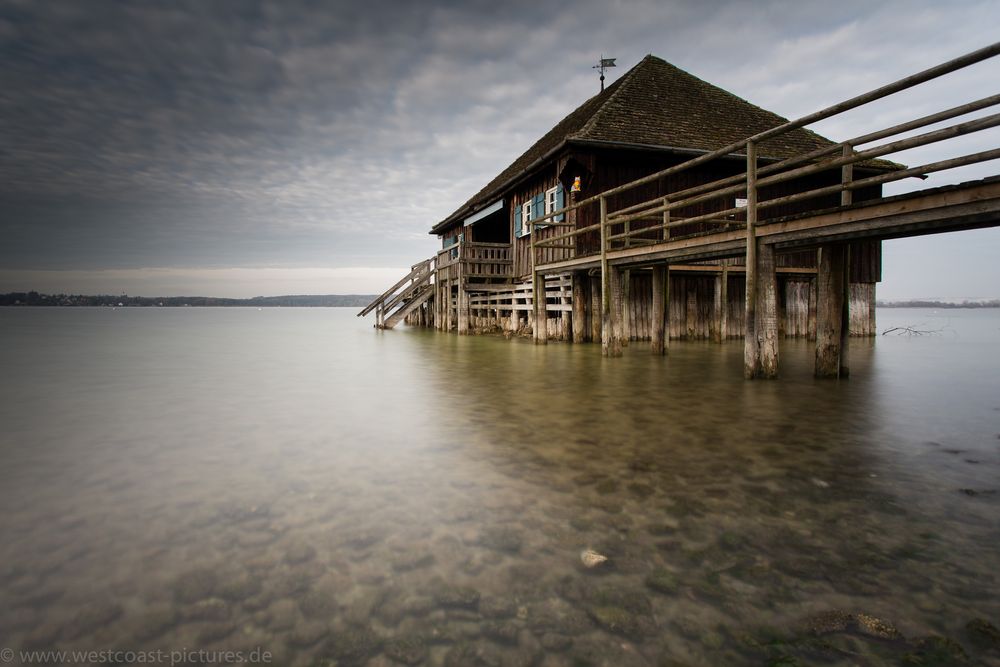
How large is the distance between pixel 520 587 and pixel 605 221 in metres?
9.98

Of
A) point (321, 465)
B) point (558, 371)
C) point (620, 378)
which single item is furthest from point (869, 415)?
point (321, 465)

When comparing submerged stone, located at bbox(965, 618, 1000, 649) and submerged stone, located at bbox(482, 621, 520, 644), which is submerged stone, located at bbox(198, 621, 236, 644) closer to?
submerged stone, located at bbox(482, 621, 520, 644)

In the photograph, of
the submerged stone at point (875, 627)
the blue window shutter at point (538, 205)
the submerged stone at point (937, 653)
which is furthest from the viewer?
the blue window shutter at point (538, 205)

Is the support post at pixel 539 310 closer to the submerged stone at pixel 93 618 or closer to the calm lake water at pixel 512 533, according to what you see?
the calm lake water at pixel 512 533

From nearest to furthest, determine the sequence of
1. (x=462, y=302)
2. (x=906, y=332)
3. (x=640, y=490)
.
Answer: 1. (x=640, y=490)
2. (x=462, y=302)
3. (x=906, y=332)

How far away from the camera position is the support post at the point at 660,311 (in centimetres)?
1191

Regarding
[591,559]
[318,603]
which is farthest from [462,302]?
[318,603]

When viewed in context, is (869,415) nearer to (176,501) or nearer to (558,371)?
(558,371)

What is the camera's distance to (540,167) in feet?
54.0

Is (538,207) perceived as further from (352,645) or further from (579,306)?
(352,645)

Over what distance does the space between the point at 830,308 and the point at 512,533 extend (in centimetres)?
709

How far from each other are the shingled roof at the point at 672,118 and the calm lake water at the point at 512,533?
10.4 metres

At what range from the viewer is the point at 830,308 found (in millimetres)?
7777

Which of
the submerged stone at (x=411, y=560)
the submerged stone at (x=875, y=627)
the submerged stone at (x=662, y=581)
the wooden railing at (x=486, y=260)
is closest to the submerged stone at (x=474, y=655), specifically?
the submerged stone at (x=411, y=560)
